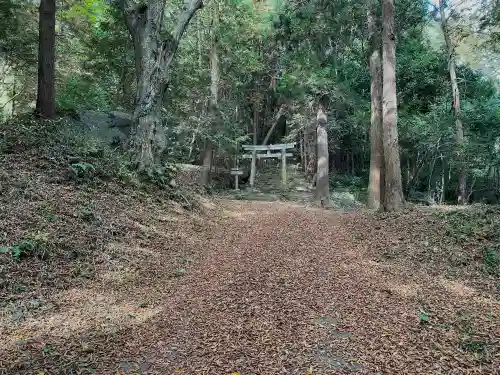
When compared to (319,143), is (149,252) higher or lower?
lower

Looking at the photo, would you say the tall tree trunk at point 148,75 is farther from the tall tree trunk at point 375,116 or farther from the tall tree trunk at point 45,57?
the tall tree trunk at point 375,116

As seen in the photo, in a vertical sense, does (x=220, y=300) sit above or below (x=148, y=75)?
below

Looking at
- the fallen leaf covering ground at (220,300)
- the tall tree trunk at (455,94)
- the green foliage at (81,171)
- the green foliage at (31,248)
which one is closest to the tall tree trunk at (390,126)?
the fallen leaf covering ground at (220,300)

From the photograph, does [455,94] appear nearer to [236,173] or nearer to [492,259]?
[236,173]

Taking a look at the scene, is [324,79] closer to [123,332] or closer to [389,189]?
[389,189]

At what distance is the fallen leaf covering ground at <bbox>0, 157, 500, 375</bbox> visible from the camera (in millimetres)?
3127

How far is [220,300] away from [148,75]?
7254 millimetres

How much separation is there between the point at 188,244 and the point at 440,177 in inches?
711

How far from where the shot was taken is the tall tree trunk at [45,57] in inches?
364

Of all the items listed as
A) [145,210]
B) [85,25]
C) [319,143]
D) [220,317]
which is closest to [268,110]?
Answer: [319,143]

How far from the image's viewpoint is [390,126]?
9867mm

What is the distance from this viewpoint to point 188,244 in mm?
7117

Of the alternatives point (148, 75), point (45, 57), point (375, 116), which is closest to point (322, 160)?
point (375, 116)

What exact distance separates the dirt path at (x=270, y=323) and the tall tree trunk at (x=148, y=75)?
4.64 meters
